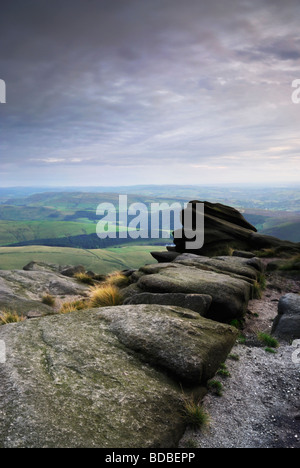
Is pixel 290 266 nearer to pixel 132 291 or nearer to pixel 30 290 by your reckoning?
pixel 132 291

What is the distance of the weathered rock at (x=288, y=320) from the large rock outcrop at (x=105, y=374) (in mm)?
3437

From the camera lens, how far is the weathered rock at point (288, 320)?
12.0 metres

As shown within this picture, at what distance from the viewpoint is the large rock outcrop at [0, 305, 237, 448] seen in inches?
223

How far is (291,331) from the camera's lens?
12078 mm

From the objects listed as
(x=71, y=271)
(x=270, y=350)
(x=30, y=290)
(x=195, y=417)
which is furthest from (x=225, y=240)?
(x=195, y=417)

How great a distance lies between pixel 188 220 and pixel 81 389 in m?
31.4

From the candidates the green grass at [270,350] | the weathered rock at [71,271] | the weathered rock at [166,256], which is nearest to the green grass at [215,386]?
the green grass at [270,350]

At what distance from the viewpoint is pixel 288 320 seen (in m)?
12.6

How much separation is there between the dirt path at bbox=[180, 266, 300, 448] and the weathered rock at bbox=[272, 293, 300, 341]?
766 mm
